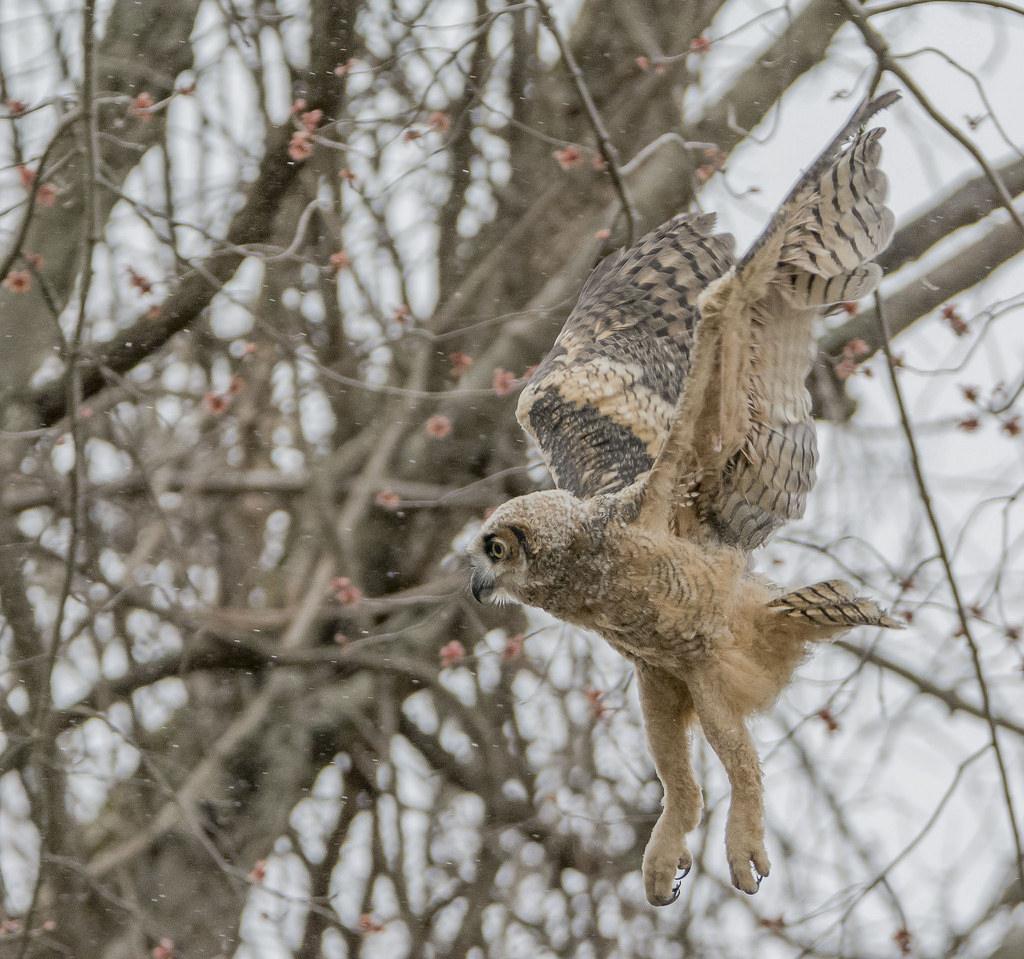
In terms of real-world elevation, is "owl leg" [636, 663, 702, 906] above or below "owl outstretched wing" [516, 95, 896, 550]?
below

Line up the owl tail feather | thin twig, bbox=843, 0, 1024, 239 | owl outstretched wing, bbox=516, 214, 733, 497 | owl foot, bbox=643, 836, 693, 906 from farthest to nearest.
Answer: owl outstretched wing, bbox=516, 214, 733, 497 → owl foot, bbox=643, 836, 693, 906 → the owl tail feather → thin twig, bbox=843, 0, 1024, 239

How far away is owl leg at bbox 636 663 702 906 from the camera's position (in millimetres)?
3324

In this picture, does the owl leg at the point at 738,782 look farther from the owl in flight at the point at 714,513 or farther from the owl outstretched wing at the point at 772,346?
the owl outstretched wing at the point at 772,346

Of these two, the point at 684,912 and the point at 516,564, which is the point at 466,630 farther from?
the point at 516,564

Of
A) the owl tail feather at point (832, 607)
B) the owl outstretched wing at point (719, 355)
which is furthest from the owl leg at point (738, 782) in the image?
the owl outstretched wing at point (719, 355)

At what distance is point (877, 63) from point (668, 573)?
100cm

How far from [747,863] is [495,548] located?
916mm

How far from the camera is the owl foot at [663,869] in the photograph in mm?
3322

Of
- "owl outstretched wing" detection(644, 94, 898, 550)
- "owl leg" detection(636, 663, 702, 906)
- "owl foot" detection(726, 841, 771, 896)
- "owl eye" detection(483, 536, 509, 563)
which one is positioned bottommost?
"owl foot" detection(726, 841, 771, 896)

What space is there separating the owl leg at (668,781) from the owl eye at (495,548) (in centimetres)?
65

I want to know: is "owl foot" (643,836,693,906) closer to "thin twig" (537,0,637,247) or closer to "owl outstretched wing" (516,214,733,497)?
"owl outstretched wing" (516,214,733,497)

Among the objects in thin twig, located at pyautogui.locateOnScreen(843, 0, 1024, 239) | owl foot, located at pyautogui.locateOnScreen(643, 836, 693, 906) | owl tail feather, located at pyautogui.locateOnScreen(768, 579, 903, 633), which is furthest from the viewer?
owl foot, located at pyautogui.locateOnScreen(643, 836, 693, 906)

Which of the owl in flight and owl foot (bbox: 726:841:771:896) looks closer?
the owl in flight

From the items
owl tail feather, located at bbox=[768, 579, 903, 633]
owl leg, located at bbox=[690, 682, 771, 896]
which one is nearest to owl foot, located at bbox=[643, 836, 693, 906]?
owl leg, located at bbox=[690, 682, 771, 896]
